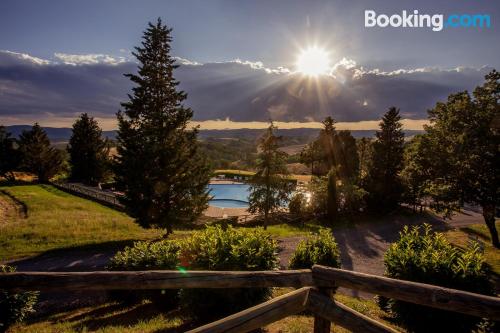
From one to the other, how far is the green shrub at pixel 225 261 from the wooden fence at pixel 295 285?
9.51 feet

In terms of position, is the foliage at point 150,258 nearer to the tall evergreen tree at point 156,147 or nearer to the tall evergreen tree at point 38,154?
the tall evergreen tree at point 156,147

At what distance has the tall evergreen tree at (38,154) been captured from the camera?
65.4m

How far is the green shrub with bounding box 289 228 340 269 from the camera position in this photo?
1120 centimetres

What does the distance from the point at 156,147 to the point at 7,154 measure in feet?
196

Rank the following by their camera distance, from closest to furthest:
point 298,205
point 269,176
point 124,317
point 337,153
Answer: point 124,317, point 269,176, point 298,205, point 337,153

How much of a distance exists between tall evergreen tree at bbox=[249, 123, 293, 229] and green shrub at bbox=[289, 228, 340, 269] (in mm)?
21827

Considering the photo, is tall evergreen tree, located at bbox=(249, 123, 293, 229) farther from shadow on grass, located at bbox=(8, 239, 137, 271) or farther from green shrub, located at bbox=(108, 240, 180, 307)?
green shrub, located at bbox=(108, 240, 180, 307)

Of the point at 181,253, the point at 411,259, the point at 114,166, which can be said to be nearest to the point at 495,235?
the point at 411,259

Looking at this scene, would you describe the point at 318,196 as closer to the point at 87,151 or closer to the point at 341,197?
the point at 341,197

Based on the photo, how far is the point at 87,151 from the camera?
6356 cm

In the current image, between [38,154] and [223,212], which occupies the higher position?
[38,154]

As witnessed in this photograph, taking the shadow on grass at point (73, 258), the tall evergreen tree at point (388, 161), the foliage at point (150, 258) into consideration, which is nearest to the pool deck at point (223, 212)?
the tall evergreen tree at point (388, 161)

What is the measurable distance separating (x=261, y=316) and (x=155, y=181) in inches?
867

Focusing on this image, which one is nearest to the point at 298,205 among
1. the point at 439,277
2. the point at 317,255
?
the point at 317,255
